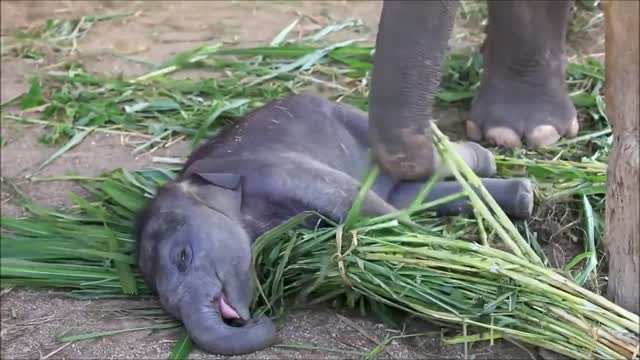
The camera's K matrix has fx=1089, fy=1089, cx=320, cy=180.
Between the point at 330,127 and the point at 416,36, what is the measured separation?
85cm

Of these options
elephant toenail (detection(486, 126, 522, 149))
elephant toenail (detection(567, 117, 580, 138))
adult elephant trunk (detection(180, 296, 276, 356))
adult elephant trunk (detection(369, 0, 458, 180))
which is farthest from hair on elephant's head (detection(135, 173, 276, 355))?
elephant toenail (detection(567, 117, 580, 138))

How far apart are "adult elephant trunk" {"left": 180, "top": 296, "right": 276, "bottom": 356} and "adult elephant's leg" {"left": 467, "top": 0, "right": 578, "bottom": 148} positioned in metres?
1.06

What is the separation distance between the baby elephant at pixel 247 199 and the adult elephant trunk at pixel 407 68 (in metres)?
0.41

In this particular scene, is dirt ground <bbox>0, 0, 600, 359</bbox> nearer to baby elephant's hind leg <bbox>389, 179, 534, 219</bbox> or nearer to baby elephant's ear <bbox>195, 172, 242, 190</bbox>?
baby elephant's ear <bbox>195, 172, 242, 190</bbox>

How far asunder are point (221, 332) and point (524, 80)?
1.27 metres

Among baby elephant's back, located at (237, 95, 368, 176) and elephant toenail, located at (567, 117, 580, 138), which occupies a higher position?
baby elephant's back, located at (237, 95, 368, 176)

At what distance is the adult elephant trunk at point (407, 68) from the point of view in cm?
173

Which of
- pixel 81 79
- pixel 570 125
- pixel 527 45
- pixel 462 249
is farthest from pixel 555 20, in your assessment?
pixel 81 79

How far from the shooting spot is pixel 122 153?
2.90 meters

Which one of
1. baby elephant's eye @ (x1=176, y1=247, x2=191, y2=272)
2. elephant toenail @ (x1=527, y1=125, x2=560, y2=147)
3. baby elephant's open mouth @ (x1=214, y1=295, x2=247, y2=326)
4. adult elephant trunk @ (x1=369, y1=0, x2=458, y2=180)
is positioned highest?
adult elephant trunk @ (x1=369, y1=0, x2=458, y2=180)

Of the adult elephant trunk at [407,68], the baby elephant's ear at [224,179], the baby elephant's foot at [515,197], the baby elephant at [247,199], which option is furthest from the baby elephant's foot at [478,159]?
the adult elephant trunk at [407,68]

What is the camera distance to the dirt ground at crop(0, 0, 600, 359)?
1.97m

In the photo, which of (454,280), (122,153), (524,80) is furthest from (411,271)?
(122,153)

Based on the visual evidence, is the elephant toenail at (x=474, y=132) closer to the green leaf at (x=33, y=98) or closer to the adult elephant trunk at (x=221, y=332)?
the adult elephant trunk at (x=221, y=332)
